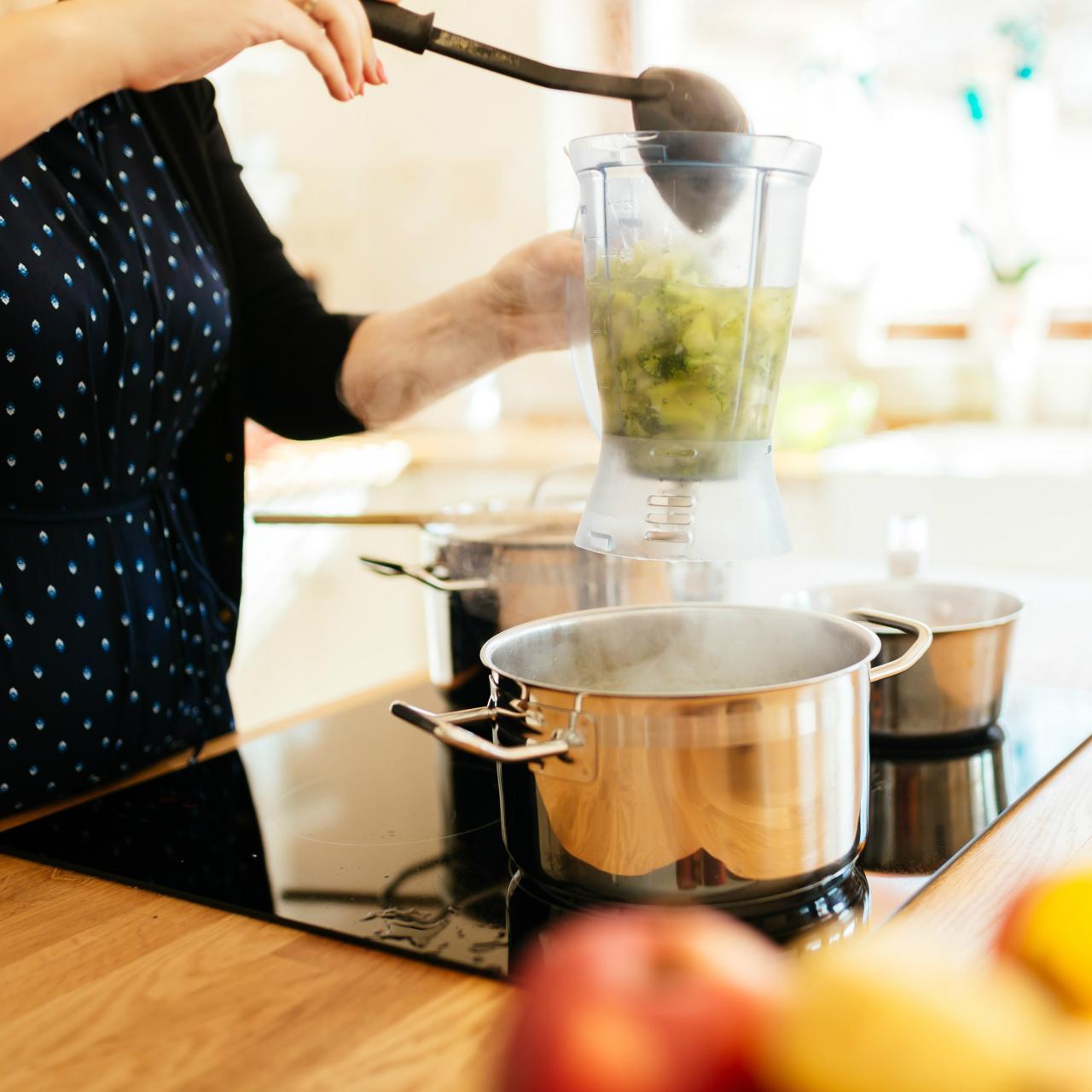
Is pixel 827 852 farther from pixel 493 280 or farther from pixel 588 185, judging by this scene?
pixel 493 280

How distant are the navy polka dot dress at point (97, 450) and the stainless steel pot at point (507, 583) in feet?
0.61

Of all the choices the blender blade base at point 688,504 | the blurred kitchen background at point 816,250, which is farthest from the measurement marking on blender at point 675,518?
the blurred kitchen background at point 816,250

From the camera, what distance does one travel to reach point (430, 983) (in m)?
0.56

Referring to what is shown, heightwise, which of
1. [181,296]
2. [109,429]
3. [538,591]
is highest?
[181,296]

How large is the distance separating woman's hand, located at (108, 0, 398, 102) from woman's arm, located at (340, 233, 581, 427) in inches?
8.0

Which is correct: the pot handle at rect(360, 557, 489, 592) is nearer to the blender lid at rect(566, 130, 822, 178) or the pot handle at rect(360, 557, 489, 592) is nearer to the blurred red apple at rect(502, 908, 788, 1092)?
the blender lid at rect(566, 130, 822, 178)

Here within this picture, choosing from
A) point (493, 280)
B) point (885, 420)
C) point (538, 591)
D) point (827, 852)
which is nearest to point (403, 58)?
point (885, 420)

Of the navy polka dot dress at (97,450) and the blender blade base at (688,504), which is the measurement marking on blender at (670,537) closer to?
the blender blade base at (688,504)

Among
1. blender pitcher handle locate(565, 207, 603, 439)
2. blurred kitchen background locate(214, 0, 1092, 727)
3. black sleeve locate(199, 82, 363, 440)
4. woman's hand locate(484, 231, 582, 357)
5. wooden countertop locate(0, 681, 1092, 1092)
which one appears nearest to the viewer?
wooden countertop locate(0, 681, 1092, 1092)

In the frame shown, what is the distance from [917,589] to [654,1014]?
31.1 inches

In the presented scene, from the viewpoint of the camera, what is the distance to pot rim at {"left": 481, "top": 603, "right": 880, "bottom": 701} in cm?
55

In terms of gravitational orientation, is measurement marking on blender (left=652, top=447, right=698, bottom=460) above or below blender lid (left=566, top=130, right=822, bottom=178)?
below

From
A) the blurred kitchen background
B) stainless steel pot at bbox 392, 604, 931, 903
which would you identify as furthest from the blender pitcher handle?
the blurred kitchen background

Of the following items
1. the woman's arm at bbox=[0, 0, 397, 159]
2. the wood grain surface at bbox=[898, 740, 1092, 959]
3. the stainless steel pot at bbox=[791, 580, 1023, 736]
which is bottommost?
the wood grain surface at bbox=[898, 740, 1092, 959]
